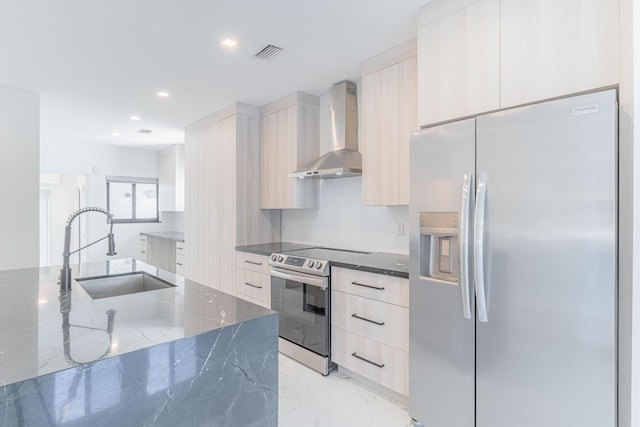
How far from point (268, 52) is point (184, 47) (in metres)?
0.63

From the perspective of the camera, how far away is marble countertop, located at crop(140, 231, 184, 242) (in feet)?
18.1

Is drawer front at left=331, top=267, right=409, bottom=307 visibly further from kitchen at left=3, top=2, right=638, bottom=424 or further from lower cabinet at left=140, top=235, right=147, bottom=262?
lower cabinet at left=140, top=235, right=147, bottom=262

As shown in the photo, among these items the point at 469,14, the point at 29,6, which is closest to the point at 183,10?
the point at 29,6

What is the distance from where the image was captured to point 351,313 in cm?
254

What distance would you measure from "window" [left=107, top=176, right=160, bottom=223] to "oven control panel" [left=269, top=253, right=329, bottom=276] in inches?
175

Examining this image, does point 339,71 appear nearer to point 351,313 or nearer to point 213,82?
point 213,82

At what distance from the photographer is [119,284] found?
2227 millimetres

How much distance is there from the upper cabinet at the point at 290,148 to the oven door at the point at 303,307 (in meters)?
0.93

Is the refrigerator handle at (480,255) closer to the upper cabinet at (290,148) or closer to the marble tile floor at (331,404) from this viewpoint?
the marble tile floor at (331,404)

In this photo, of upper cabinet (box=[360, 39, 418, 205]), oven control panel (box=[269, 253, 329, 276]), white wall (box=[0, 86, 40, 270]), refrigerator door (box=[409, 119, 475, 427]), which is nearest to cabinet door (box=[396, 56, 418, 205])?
upper cabinet (box=[360, 39, 418, 205])

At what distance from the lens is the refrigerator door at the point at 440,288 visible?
177 cm

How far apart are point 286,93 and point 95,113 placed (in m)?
2.57

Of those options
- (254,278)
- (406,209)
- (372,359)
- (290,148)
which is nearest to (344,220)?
(406,209)

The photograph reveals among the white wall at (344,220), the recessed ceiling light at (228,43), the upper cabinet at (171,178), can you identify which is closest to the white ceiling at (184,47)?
the recessed ceiling light at (228,43)
